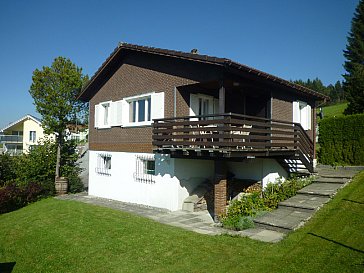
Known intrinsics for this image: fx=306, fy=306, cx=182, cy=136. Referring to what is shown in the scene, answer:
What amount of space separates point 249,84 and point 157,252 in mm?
7873

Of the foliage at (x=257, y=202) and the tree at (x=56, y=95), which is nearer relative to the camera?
the foliage at (x=257, y=202)

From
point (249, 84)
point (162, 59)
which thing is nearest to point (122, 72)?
point (162, 59)

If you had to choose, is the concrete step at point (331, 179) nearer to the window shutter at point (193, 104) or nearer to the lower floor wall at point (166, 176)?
the lower floor wall at point (166, 176)

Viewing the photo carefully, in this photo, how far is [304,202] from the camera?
1082 cm

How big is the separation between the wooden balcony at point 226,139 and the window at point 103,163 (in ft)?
17.6

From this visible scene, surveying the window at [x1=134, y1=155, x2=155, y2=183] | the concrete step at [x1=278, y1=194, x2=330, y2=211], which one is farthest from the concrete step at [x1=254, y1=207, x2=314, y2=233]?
the window at [x1=134, y1=155, x2=155, y2=183]

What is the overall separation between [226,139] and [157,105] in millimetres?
4738

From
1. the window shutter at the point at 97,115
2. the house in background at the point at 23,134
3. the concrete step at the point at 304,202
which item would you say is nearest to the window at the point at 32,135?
the house in background at the point at 23,134

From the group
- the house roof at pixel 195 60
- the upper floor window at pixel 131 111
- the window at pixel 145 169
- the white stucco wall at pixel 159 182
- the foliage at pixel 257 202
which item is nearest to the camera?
the foliage at pixel 257 202

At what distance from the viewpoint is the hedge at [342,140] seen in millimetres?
15656

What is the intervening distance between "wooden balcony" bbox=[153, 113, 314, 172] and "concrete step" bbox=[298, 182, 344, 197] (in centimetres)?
157

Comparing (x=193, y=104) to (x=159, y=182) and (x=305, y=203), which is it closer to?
(x=159, y=182)

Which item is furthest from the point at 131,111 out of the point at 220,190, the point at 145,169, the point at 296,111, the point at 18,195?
the point at 296,111

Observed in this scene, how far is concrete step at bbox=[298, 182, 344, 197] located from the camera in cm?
1135
